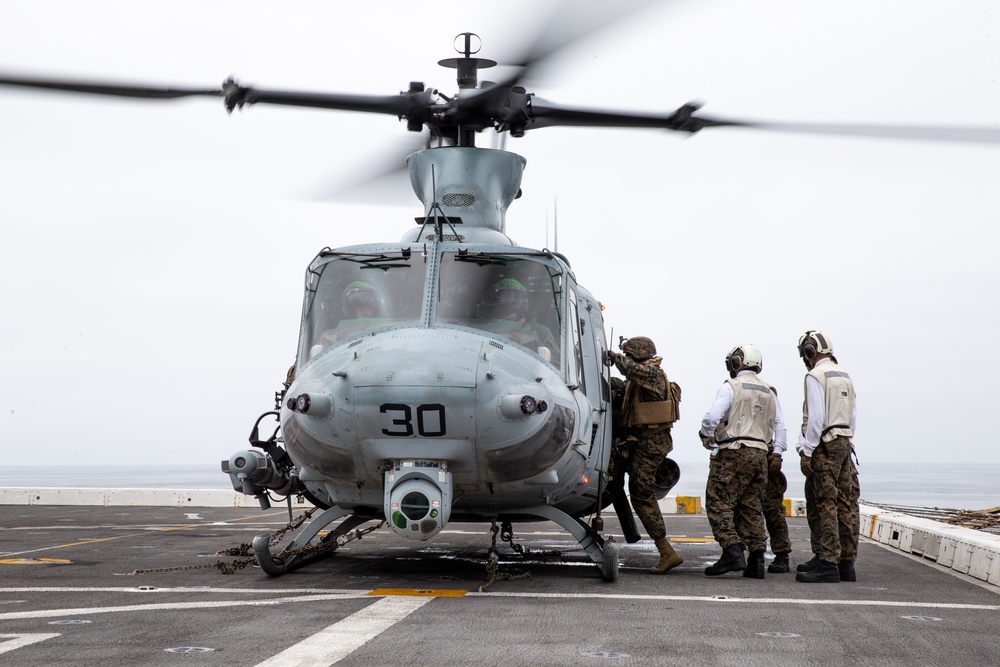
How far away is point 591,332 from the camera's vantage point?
9.43 metres

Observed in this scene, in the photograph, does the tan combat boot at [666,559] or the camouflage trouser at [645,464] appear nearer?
the tan combat boot at [666,559]

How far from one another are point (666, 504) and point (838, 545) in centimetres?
1058

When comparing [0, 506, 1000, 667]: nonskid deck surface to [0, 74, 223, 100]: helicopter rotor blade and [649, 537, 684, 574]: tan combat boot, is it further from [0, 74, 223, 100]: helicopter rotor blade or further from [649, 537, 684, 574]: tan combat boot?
[0, 74, 223, 100]: helicopter rotor blade

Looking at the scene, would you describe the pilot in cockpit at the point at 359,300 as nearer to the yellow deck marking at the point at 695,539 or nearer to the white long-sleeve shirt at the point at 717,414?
the white long-sleeve shirt at the point at 717,414

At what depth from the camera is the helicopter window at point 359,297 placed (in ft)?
26.7

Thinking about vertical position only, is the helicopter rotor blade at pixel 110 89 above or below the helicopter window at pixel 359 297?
above

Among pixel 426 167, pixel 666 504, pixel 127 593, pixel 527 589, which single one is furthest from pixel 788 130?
pixel 666 504

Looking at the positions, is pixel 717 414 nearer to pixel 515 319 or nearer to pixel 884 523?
pixel 515 319

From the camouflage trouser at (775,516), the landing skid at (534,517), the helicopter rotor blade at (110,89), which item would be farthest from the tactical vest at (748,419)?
the helicopter rotor blade at (110,89)

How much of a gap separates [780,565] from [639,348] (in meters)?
2.39

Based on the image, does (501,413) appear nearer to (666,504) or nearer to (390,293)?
(390,293)

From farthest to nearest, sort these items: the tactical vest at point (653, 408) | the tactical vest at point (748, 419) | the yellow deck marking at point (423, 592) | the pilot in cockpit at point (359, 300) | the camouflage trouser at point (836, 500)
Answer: the tactical vest at point (653, 408)
the tactical vest at point (748, 419)
the camouflage trouser at point (836, 500)
the pilot in cockpit at point (359, 300)
the yellow deck marking at point (423, 592)

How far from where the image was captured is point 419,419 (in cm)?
695

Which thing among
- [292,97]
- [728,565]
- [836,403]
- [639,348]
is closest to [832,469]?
[836,403]
